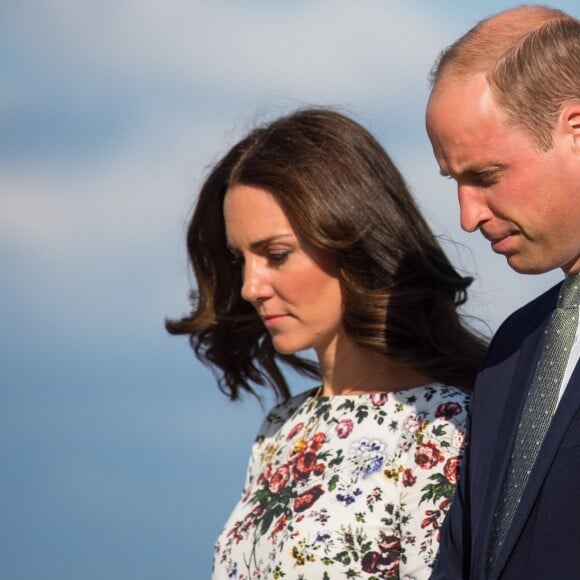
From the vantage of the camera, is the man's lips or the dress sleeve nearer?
the man's lips

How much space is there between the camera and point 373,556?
3.65 meters

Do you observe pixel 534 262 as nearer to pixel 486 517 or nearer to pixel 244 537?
pixel 486 517

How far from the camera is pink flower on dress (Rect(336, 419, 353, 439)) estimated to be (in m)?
4.00

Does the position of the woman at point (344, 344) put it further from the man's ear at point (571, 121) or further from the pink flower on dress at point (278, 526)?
the man's ear at point (571, 121)

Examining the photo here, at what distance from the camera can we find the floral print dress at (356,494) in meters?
3.60

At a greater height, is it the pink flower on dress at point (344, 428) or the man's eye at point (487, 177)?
the man's eye at point (487, 177)

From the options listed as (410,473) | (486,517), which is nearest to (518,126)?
(486,517)

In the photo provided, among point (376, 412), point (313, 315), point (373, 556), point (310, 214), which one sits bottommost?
point (373, 556)

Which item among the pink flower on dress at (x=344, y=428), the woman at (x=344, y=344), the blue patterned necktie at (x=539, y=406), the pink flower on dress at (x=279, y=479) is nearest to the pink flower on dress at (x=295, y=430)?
the woman at (x=344, y=344)

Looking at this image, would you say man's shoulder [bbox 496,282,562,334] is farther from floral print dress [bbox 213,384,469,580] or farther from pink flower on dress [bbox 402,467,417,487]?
pink flower on dress [bbox 402,467,417,487]

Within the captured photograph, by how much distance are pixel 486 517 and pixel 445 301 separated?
4.02 ft

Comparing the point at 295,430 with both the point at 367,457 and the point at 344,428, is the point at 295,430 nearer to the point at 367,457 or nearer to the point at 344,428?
the point at 344,428

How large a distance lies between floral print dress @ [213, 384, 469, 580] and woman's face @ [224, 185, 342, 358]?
25cm

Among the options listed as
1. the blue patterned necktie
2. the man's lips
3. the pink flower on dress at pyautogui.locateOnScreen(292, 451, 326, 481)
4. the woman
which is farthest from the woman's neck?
the man's lips
